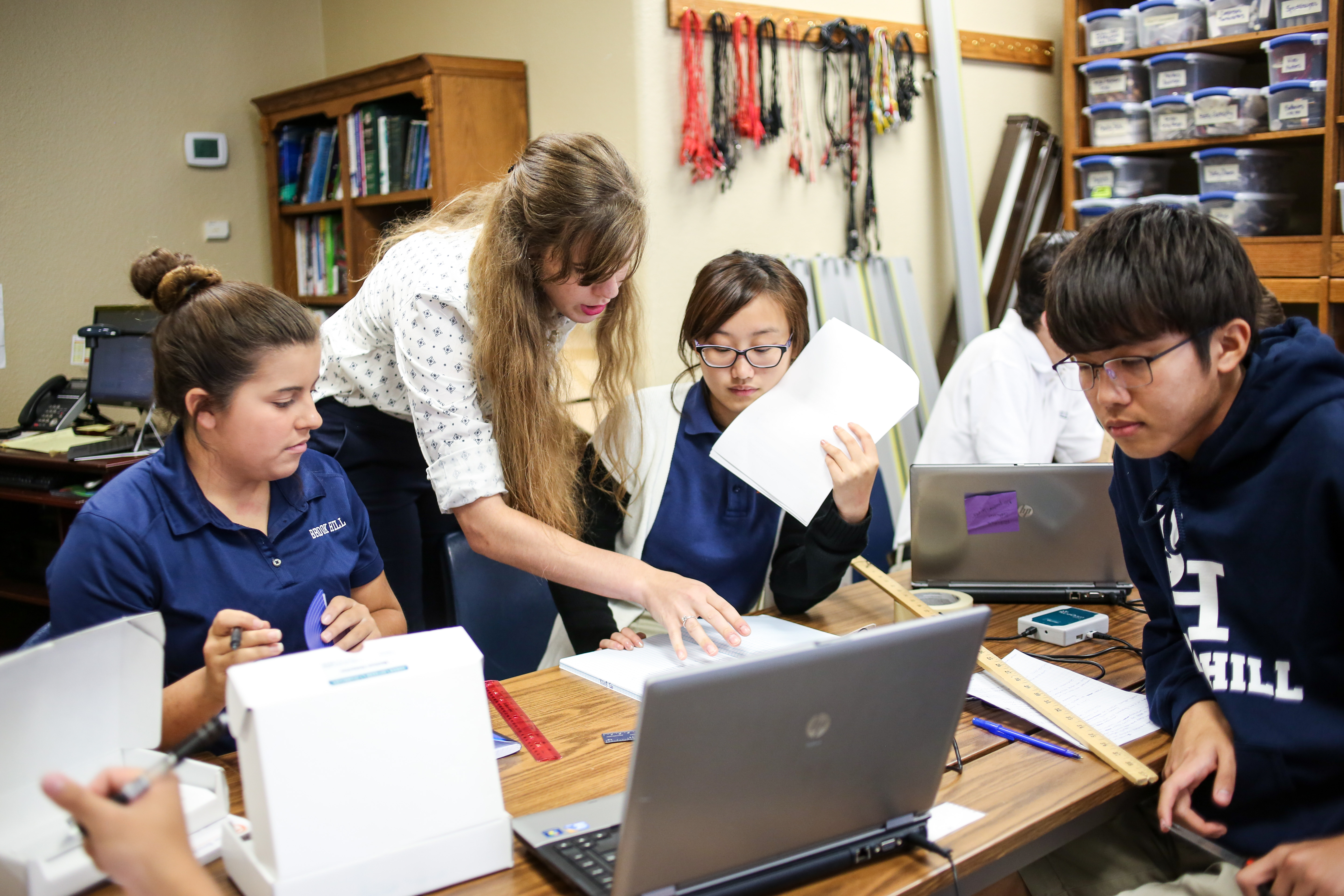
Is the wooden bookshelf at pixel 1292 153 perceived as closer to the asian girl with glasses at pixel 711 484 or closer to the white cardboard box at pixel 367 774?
the asian girl with glasses at pixel 711 484

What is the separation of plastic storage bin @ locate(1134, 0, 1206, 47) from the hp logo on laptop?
3.38 meters

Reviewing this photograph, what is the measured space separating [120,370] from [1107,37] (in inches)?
135

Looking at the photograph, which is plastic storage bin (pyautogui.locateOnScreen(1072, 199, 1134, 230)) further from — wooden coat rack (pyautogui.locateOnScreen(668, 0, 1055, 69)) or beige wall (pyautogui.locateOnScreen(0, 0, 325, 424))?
beige wall (pyautogui.locateOnScreen(0, 0, 325, 424))

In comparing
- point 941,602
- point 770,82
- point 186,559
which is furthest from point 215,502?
point 770,82

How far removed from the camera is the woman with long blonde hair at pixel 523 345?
4.77ft

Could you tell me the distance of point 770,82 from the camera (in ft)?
10.5

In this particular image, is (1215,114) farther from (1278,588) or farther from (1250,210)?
(1278,588)

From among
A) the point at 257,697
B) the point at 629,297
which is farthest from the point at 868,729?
the point at 629,297

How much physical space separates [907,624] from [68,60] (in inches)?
157

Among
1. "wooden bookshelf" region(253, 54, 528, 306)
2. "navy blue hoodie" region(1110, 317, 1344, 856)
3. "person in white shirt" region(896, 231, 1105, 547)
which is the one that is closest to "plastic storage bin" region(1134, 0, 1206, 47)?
"person in white shirt" region(896, 231, 1105, 547)

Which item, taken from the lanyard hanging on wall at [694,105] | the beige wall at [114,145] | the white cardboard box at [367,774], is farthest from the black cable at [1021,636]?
the beige wall at [114,145]

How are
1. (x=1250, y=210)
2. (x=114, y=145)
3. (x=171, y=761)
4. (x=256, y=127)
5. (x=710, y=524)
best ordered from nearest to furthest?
(x=171, y=761) → (x=710, y=524) → (x=1250, y=210) → (x=114, y=145) → (x=256, y=127)

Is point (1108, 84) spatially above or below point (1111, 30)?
below

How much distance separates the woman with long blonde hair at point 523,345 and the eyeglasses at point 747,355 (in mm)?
185
